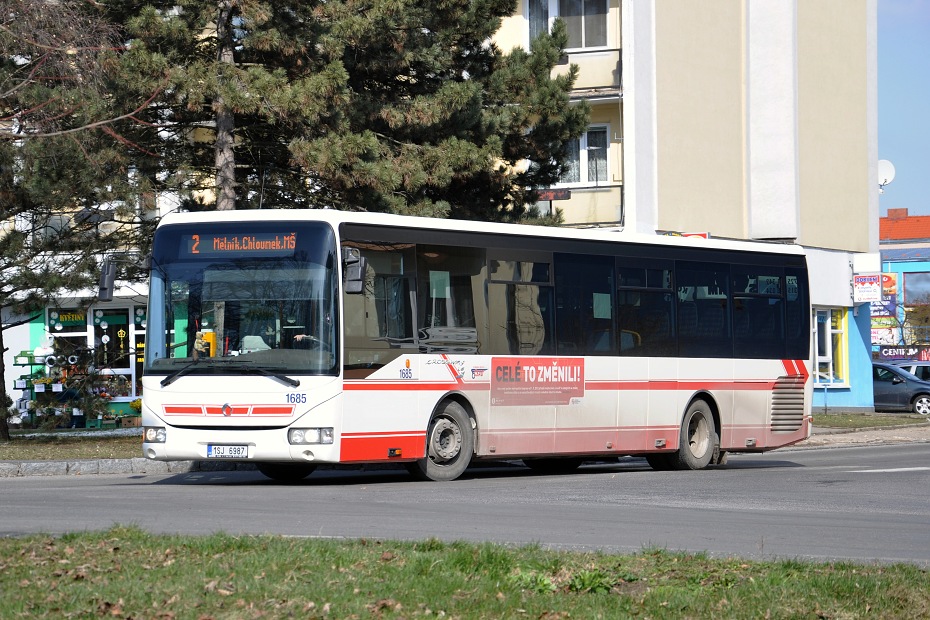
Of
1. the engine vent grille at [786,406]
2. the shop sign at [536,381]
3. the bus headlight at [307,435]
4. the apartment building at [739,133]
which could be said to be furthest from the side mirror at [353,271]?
the apartment building at [739,133]

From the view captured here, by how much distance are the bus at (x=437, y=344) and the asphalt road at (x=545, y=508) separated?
60 centimetres

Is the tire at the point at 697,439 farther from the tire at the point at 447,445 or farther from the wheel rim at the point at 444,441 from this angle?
the wheel rim at the point at 444,441

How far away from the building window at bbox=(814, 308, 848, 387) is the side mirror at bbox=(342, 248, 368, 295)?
101 feet

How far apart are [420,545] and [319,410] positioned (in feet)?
21.6

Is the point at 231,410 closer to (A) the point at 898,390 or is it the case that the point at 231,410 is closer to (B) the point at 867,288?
(B) the point at 867,288

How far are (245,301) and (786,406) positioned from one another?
9656 millimetres

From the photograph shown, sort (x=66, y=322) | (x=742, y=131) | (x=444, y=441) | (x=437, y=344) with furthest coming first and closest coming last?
(x=742, y=131) < (x=66, y=322) < (x=444, y=441) < (x=437, y=344)

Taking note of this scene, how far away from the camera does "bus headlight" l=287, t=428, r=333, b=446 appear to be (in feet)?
50.7

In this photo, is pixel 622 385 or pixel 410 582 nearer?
pixel 410 582

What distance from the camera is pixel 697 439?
20.6 metres

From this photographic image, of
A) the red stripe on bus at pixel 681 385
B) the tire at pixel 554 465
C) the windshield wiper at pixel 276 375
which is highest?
the windshield wiper at pixel 276 375

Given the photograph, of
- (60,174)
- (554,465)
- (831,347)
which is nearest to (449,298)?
(554,465)

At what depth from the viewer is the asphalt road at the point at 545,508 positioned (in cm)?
1061

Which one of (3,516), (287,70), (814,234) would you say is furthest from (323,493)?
(814,234)
